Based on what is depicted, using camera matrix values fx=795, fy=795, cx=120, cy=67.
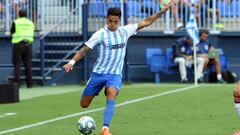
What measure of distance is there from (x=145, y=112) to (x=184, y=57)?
9.83 m

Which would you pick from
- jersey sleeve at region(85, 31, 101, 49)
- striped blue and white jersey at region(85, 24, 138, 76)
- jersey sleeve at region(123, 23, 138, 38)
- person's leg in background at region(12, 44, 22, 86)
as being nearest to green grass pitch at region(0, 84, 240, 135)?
striped blue and white jersey at region(85, 24, 138, 76)

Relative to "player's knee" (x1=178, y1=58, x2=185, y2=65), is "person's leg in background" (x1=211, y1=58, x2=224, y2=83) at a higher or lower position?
lower

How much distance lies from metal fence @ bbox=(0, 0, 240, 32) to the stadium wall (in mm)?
301

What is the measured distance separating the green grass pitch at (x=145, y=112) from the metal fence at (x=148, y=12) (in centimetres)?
475

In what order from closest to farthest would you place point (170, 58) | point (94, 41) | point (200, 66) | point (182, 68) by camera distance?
point (94, 41) < point (200, 66) < point (182, 68) < point (170, 58)

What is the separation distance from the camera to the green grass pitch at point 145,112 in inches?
500

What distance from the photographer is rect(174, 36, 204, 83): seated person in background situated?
24.8 metres

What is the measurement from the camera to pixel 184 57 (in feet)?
82.8

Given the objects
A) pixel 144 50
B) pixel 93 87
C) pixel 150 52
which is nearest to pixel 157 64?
pixel 150 52

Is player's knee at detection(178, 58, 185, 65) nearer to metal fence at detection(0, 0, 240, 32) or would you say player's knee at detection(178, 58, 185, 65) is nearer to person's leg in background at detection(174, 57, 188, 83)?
person's leg in background at detection(174, 57, 188, 83)

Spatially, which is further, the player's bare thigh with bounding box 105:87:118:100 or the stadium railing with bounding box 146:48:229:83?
the stadium railing with bounding box 146:48:229:83

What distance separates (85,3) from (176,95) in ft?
24.3

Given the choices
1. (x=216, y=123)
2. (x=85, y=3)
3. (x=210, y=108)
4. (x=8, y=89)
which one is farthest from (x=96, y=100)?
(x=85, y=3)

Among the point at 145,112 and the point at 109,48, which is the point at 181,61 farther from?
the point at 109,48
